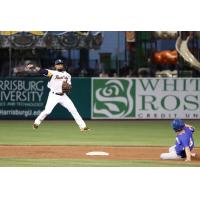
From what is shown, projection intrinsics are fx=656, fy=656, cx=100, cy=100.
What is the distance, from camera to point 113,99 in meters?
24.7

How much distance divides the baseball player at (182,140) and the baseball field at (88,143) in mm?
239

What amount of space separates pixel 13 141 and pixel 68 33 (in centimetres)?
966

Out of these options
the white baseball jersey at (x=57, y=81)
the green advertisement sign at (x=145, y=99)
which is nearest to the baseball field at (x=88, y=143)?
the green advertisement sign at (x=145, y=99)

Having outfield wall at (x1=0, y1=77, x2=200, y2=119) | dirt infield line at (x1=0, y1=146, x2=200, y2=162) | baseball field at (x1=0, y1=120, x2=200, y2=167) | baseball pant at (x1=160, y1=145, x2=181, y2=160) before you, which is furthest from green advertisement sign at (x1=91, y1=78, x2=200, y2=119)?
baseball pant at (x1=160, y1=145, x2=181, y2=160)

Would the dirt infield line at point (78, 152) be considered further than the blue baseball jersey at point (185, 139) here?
Yes

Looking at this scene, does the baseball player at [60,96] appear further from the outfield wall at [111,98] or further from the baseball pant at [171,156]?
the baseball pant at [171,156]

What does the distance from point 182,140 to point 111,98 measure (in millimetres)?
12139

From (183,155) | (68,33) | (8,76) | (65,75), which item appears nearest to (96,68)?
(68,33)

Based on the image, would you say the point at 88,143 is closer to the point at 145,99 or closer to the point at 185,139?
the point at 185,139

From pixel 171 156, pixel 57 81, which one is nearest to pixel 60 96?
pixel 57 81

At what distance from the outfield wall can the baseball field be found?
53 cm

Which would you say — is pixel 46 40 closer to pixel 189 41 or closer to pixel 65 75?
pixel 189 41

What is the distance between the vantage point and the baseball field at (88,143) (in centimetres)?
1303

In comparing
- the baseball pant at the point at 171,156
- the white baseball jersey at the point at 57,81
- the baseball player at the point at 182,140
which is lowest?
the baseball pant at the point at 171,156
